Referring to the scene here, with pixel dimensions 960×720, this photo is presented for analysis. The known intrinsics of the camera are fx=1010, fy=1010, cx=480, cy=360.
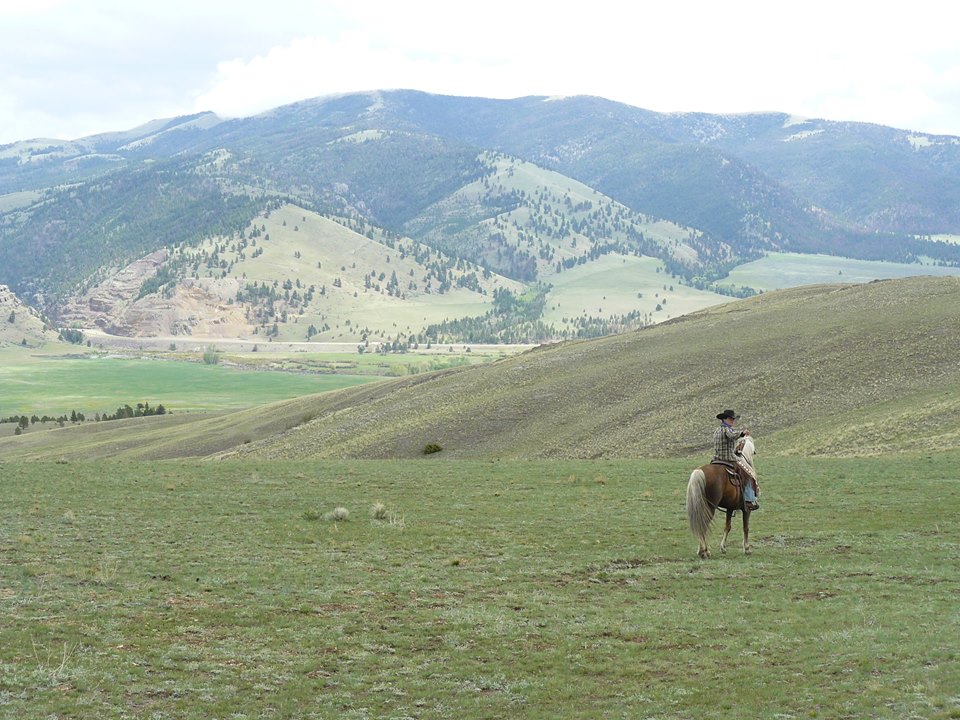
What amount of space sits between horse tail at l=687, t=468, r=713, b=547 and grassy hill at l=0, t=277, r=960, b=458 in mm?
26879

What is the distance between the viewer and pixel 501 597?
20.3 m

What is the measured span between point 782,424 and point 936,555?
35.9 metres

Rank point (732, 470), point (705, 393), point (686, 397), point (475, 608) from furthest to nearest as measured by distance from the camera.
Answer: point (705, 393)
point (686, 397)
point (732, 470)
point (475, 608)

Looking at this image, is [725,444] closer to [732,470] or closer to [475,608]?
[732,470]

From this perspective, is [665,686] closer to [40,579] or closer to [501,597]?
[501,597]

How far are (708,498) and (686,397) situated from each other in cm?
4341

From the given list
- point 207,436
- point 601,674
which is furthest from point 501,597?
point 207,436

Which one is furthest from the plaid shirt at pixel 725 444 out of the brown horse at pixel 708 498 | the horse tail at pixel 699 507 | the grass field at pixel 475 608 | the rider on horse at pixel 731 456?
the grass field at pixel 475 608

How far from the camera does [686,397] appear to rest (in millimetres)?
66438

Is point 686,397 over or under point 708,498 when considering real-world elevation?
under

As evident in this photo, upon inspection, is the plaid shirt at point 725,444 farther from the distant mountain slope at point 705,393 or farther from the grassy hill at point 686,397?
the distant mountain slope at point 705,393

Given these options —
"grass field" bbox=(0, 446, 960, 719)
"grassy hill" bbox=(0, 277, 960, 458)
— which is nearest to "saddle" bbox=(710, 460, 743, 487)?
"grass field" bbox=(0, 446, 960, 719)

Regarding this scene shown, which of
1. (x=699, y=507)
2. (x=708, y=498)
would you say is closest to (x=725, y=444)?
(x=708, y=498)

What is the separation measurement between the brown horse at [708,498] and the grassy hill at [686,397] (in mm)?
26078
